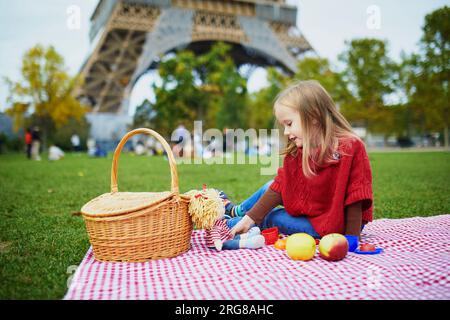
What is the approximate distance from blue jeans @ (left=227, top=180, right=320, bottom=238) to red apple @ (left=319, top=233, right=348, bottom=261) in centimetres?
35

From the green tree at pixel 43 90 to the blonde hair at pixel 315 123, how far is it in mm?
26009

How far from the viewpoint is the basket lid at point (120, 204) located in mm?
2245

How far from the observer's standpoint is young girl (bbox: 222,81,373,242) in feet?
7.99

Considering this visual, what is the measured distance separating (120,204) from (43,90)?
2660 centimetres

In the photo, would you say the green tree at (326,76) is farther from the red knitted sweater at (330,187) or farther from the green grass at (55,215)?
the red knitted sweater at (330,187)

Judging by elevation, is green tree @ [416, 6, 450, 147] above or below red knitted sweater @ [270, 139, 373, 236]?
above

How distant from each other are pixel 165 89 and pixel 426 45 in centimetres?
1532

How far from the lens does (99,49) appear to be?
24.8 meters

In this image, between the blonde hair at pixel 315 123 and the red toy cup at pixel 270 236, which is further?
the red toy cup at pixel 270 236

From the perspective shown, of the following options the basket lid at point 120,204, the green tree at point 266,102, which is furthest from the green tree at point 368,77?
the basket lid at point 120,204

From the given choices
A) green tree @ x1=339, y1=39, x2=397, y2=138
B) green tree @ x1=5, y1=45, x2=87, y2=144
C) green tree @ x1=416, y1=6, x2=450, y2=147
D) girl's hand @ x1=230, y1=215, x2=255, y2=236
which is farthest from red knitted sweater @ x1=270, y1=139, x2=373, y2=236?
green tree @ x1=5, y1=45, x2=87, y2=144

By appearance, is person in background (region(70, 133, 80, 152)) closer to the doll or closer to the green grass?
the green grass

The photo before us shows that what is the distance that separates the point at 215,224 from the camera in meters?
2.62
